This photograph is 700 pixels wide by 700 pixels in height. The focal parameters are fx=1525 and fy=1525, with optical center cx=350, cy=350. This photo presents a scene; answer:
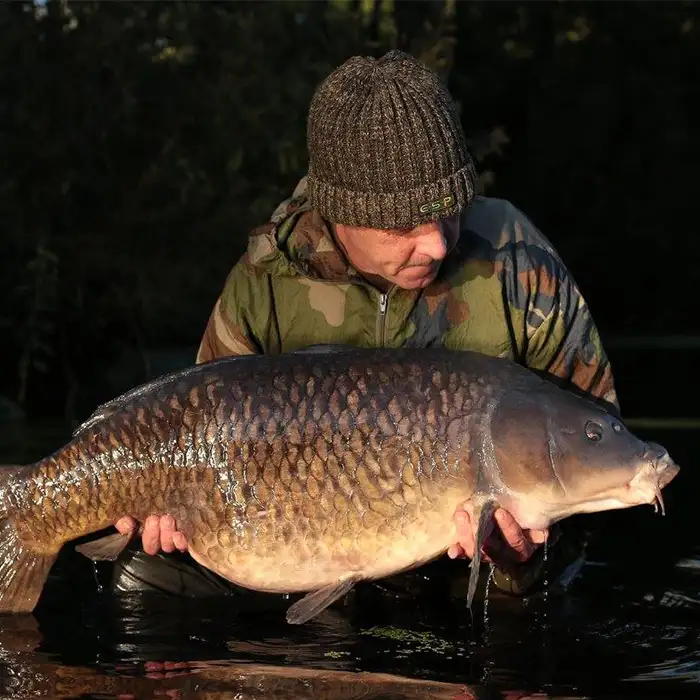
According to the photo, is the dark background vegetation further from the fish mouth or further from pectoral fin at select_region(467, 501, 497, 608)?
the fish mouth

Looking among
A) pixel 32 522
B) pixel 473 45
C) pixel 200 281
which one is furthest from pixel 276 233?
pixel 473 45

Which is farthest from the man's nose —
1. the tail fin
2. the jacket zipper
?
the tail fin

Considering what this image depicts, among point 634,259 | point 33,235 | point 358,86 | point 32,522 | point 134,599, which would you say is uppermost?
point 358,86

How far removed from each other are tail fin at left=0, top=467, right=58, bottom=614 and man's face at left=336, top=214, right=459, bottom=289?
1.07 m

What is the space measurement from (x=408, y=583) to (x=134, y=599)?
84 centimetres

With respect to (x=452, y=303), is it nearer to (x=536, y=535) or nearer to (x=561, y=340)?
(x=561, y=340)

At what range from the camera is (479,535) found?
3516mm

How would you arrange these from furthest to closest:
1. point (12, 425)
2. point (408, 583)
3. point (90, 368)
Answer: point (90, 368), point (12, 425), point (408, 583)

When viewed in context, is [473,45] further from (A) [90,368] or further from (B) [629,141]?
(A) [90,368]

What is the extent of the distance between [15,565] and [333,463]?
0.94 metres

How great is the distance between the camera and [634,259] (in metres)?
29.6

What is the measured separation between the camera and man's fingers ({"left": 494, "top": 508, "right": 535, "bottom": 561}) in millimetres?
3639

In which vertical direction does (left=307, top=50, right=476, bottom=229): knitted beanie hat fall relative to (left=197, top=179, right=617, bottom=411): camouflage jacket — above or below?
above

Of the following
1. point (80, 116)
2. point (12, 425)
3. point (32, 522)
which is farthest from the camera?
point (80, 116)
